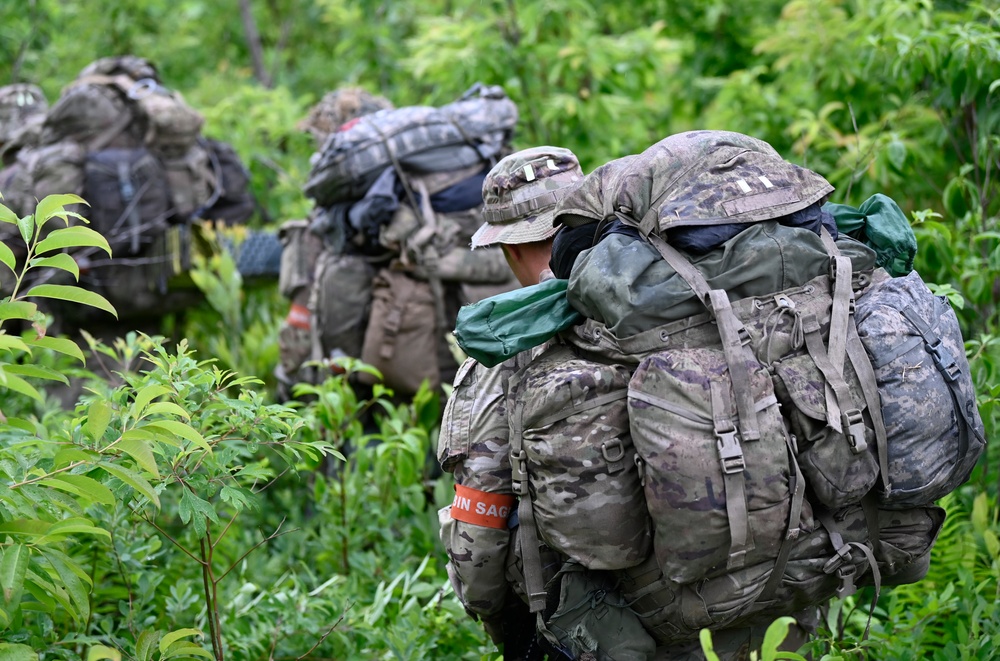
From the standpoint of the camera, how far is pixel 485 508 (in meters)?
2.64

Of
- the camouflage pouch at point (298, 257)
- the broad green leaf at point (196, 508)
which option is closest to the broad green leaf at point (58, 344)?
the broad green leaf at point (196, 508)

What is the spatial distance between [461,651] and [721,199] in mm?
2127

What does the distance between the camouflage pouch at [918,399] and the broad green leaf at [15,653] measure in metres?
2.00

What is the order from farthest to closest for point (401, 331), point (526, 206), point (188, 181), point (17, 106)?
1. point (17, 106)
2. point (188, 181)
3. point (401, 331)
4. point (526, 206)

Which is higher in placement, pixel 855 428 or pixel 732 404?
pixel 732 404

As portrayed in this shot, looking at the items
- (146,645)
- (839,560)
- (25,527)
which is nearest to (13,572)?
(25,527)

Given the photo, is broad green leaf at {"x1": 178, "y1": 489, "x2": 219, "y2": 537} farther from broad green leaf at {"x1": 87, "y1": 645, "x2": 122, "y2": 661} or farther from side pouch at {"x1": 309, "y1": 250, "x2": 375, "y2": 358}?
side pouch at {"x1": 309, "y1": 250, "x2": 375, "y2": 358}

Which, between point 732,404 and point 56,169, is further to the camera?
point 56,169

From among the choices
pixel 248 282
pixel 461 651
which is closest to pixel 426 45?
pixel 248 282

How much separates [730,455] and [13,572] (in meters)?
1.54

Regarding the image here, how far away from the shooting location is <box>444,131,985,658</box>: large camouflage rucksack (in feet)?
7.32

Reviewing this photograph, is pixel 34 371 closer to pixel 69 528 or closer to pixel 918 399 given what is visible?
pixel 69 528

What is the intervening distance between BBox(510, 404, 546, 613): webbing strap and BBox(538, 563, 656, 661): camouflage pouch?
0.20 feet

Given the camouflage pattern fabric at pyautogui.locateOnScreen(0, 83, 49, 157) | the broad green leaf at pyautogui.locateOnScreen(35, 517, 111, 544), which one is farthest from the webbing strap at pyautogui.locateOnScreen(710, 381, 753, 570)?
the camouflage pattern fabric at pyautogui.locateOnScreen(0, 83, 49, 157)
